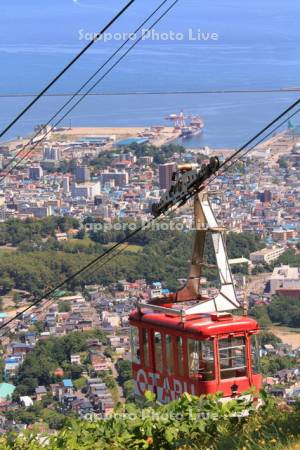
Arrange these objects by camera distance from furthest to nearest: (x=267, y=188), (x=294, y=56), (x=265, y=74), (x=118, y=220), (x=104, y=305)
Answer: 1. (x=294, y=56)
2. (x=265, y=74)
3. (x=267, y=188)
4. (x=118, y=220)
5. (x=104, y=305)

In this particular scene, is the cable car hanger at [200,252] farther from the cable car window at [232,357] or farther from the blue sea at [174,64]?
the blue sea at [174,64]

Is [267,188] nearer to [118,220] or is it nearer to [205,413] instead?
[118,220]

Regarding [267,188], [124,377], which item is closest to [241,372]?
[124,377]

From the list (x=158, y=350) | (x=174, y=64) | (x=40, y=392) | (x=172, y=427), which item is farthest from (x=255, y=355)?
(x=174, y=64)

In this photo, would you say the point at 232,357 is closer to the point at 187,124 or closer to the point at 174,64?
the point at 187,124

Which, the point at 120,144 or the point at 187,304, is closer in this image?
the point at 187,304

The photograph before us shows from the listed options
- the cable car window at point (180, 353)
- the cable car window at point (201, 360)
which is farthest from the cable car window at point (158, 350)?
the cable car window at point (201, 360)

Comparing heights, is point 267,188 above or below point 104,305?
above
